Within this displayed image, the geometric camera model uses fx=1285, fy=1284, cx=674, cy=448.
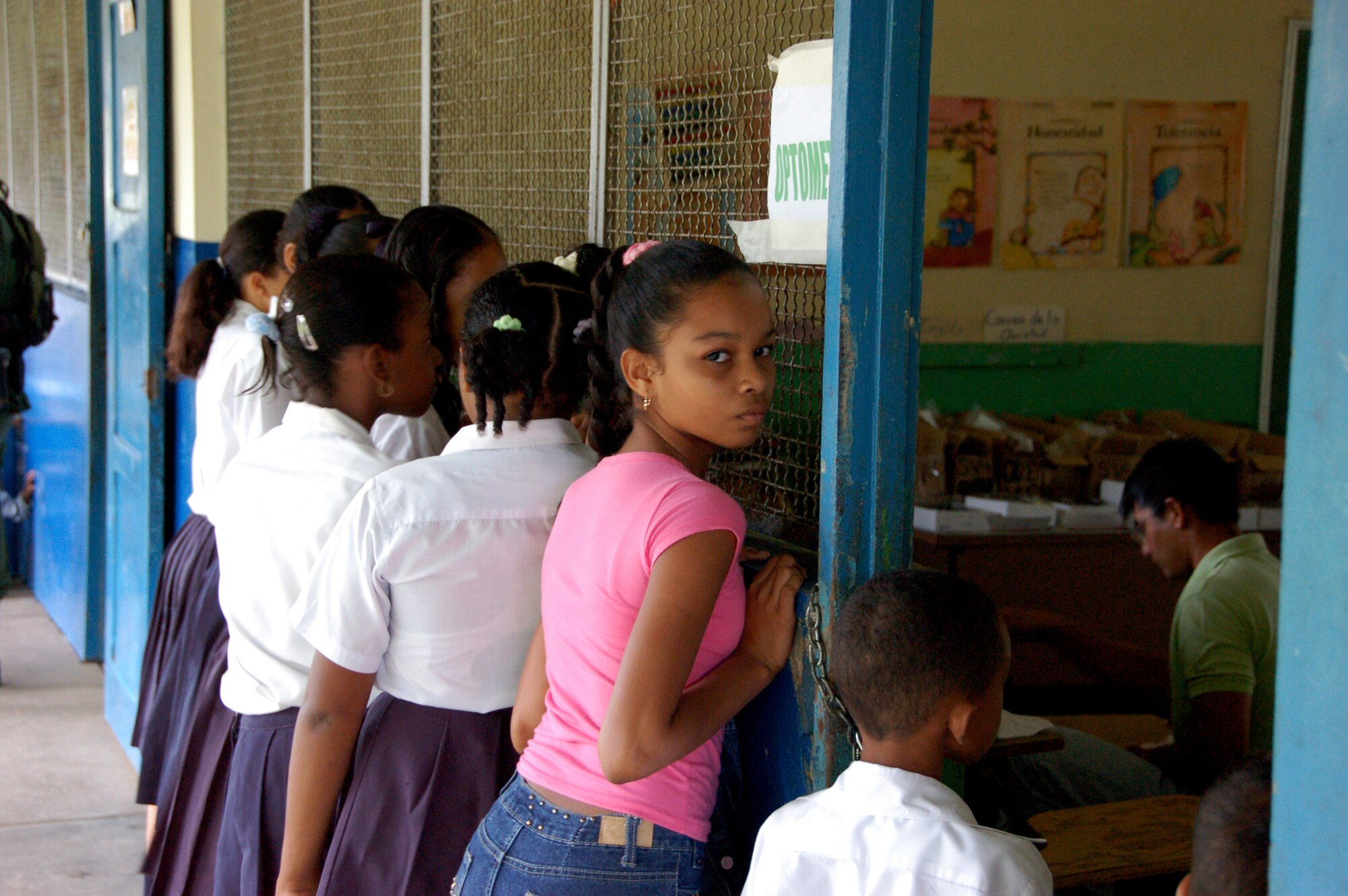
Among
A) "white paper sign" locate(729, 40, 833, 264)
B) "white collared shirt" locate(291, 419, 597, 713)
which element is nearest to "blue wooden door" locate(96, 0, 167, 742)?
"white collared shirt" locate(291, 419, 597, 713)

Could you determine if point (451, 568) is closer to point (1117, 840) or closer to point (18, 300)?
point (1117, 840)

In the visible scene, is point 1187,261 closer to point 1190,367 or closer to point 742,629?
point 1190,367

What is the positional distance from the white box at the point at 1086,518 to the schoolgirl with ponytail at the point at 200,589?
2414 millimetres

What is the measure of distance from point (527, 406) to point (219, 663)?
3.82 feet

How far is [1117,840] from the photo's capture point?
2016 mm

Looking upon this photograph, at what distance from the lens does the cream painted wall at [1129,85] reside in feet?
15.7

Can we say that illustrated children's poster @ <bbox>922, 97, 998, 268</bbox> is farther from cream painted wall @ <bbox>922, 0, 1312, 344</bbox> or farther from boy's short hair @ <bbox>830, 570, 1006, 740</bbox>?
boy's short hair @ <bbox>830, 570, 1006, 740</bbox>

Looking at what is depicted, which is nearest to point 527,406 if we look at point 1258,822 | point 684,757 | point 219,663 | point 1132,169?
point 684,757

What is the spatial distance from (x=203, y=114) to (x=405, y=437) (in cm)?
213

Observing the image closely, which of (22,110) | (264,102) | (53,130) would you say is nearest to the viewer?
(264,102)

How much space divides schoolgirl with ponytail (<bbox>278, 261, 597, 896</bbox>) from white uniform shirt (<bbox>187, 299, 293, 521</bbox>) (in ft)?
3.42

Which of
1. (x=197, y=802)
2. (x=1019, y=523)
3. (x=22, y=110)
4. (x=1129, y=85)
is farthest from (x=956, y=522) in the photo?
(x=22, y=110)

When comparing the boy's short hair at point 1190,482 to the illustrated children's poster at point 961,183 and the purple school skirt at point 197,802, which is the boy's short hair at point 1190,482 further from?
the illustrated children's poster at point 961,183

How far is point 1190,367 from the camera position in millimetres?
5148
